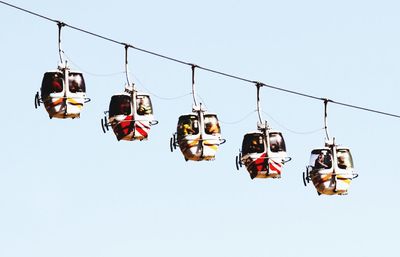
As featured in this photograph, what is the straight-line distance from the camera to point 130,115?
197 ft

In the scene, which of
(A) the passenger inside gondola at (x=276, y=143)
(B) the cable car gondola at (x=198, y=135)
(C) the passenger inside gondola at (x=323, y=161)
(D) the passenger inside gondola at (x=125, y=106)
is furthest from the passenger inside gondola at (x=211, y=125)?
(C) the passenger inside gondola at (x=323, y=161)

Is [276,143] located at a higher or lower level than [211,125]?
lower

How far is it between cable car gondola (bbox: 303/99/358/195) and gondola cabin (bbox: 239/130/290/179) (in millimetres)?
1008

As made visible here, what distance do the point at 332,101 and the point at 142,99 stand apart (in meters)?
5.66

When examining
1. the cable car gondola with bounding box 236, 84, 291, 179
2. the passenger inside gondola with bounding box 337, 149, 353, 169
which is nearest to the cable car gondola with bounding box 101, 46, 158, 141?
the cable car gondola with bounding box 236, 84, 291, 179

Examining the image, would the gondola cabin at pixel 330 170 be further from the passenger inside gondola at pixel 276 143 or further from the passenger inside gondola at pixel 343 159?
the passenger inside gondola at pixel 276 143

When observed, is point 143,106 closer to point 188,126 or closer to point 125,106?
point 125,106

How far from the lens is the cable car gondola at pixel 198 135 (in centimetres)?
6025

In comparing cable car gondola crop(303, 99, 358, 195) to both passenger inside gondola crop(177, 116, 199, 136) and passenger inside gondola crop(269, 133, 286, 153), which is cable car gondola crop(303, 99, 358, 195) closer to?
passenger inside gondola crop(269, 133, 286, 153)

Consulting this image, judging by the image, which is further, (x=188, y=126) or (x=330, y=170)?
(x=330, y=170)

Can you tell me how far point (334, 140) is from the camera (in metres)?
62.1

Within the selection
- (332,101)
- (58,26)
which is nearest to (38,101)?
(58,26)

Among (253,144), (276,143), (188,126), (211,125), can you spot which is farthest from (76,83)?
(276,143)

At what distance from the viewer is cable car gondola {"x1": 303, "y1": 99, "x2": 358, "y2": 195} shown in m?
61.9
